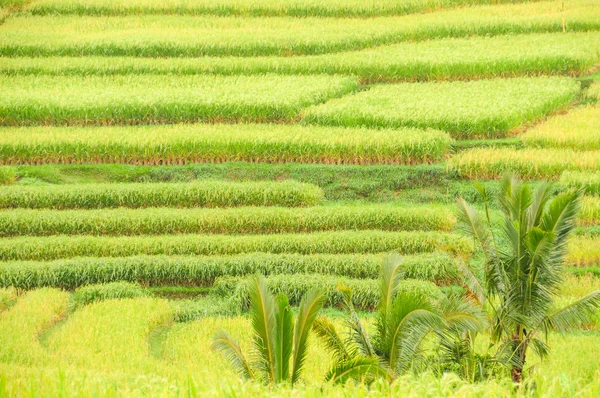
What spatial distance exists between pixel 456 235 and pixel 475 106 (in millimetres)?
4507

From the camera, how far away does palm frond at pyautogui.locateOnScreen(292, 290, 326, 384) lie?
7652 millimetres

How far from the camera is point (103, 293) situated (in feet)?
41.9

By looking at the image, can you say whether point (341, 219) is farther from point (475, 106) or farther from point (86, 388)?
point (86, 388)

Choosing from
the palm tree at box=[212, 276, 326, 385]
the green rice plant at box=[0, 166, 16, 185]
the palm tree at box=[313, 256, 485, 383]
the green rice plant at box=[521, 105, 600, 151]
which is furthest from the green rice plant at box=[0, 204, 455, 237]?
the palm tree at box=[212, 276, 326, 385]

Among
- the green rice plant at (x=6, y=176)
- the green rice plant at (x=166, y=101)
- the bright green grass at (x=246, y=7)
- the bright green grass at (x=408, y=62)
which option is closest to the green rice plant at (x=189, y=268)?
the green rice plant at (x=6, y=176)

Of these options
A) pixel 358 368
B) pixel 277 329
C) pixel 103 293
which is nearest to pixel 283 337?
pixel 277 329

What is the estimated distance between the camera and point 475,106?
17.7 metres

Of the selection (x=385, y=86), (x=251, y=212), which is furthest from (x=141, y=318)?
(x=385, y=86)

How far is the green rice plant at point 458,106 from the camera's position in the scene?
56.7 ft

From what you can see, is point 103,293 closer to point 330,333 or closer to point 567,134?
point 330,333

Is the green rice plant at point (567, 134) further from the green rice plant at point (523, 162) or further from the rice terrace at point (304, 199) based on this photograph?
the green rice plant at point (523, 162)

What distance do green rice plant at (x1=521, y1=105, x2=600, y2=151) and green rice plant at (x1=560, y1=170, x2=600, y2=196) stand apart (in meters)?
1.48

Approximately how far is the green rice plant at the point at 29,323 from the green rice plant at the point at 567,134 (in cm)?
870

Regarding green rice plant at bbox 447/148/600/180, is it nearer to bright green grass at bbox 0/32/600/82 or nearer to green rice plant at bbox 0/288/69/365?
bright green grass at bbox 0/32/600/82
